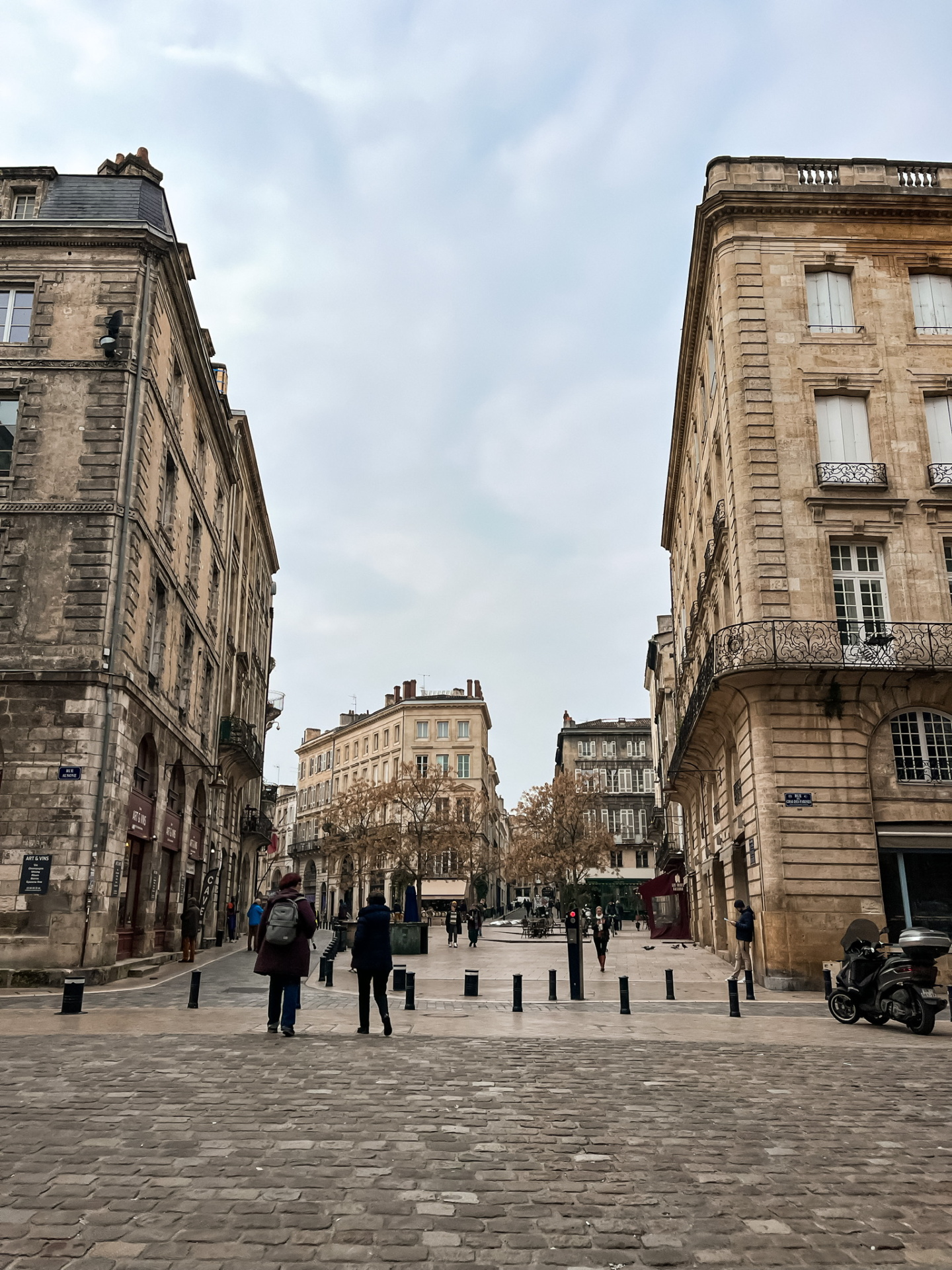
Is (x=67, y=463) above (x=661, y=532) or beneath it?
beneath

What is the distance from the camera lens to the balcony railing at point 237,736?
3341 cm

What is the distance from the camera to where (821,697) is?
19.8 metres

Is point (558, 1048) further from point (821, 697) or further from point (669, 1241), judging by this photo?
point (821, 697)

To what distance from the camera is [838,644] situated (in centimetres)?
2017

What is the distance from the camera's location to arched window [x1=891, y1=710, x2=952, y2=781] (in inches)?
781

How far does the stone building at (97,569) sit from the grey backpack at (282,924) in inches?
325

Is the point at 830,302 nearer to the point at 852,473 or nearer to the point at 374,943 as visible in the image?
the point at 852,473

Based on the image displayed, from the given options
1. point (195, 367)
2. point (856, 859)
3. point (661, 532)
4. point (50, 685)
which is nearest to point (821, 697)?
point (856, 859)

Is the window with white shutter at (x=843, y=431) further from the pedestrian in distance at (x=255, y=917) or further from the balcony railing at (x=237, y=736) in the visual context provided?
the balcony railing at (x=237, y=736)

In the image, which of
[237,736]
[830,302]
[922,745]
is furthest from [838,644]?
[237,736]

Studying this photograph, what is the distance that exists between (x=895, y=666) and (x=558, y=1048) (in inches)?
470

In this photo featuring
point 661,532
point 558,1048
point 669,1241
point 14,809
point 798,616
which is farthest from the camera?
point 661,532

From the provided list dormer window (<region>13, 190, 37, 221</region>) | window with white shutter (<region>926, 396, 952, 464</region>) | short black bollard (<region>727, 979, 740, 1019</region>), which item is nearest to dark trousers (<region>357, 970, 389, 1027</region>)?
short black bollard (<region>727, 979, 740, 1019</region>)

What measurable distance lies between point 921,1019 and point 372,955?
265 inches
